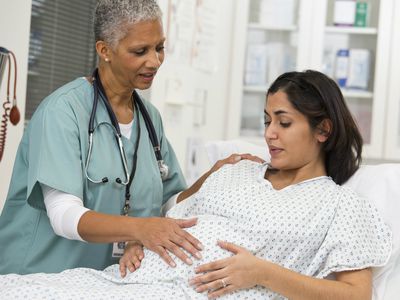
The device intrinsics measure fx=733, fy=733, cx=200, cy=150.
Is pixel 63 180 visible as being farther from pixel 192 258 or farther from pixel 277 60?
pixel 277 60

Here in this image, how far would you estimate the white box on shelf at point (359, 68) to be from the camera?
4199 mm

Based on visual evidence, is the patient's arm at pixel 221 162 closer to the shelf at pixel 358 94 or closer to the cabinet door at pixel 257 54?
the cabinet door at pixel 257 54

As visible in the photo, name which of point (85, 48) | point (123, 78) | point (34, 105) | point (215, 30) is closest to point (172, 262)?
point (123, 78)

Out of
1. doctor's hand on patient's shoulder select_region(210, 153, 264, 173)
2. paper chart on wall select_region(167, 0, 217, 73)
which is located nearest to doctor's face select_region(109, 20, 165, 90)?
doctor's hand on patient's shoulder select_region(210, 153, 264, 173)

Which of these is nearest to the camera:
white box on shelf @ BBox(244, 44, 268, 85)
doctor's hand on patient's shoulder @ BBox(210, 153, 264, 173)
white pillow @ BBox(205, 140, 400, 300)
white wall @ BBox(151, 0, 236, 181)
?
white pillow @ BBox(205, 140, 400, 300)

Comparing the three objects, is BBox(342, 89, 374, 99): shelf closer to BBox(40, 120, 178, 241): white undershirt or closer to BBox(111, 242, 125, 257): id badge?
BBox(111, 242, 125, 257): id badge

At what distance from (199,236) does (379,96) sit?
258cm

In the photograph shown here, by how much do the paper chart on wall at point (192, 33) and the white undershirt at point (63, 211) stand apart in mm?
1714

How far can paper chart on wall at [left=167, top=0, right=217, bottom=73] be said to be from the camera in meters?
3.51

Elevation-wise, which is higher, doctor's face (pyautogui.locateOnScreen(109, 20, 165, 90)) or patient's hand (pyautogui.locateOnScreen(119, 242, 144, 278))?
doctor's face (pyautogui.locateOnScreen(109, 20, 165, 90))

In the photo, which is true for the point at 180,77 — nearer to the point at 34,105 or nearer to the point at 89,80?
the point at 34,105

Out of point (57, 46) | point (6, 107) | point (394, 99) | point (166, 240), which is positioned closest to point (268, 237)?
point (166, 240)

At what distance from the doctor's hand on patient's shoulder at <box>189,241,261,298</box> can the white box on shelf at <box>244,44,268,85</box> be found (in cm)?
268

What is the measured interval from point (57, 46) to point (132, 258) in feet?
5.45
